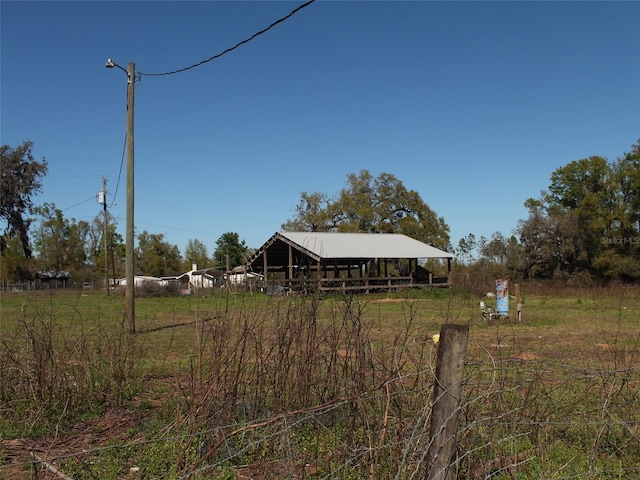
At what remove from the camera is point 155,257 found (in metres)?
84.3

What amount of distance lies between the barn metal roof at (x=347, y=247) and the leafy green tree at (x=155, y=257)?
48.6 m

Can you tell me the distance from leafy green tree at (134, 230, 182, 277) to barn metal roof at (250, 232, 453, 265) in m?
48.6

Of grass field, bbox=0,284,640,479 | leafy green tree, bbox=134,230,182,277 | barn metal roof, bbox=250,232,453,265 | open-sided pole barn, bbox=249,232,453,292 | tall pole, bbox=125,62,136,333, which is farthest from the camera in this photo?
leafy green tree, bbox=134,230,182,277

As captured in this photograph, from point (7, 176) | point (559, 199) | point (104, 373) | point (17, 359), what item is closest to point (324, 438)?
point (104, 373)

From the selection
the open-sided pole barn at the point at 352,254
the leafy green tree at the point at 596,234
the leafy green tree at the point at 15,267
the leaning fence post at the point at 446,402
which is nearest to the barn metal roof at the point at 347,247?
the open-sided pole barn at the point at 352,254

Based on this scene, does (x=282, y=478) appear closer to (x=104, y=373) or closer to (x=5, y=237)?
(x=104, y=373)

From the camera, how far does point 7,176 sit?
48656 millimetres

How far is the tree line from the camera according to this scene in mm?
49688

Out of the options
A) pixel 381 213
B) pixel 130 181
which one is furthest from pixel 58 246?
pixel 130 181

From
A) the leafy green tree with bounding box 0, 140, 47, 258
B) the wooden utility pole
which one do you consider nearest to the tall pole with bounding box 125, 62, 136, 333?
the wooden utility pole

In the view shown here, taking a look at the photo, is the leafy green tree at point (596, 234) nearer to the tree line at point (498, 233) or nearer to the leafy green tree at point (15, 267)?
the tree line at point (498, 233)

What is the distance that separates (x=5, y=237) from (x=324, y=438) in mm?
53187

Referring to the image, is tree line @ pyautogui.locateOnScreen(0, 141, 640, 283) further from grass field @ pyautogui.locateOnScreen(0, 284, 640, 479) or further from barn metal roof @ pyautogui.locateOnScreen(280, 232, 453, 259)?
grass field @ pyautogui.locateOnScreen(0, 284, 640, 479)

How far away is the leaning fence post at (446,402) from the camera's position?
2945 mm
